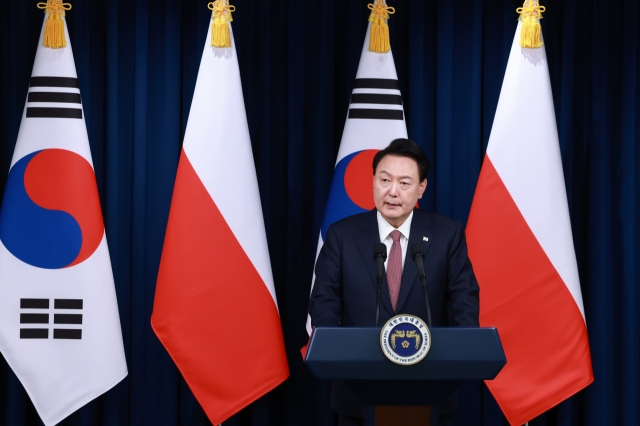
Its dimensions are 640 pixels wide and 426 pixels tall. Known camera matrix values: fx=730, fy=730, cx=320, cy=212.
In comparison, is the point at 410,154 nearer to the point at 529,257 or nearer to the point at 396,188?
the point at 396,188

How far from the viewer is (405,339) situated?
5.62 feet

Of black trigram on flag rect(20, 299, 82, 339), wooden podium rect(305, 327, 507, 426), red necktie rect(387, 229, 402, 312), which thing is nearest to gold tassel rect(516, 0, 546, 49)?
red necktie rect(387, 229, 402, 312)

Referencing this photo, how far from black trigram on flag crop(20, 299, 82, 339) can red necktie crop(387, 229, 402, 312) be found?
170 cm

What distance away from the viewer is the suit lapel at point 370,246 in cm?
225

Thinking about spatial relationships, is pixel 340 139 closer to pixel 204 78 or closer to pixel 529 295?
pixel 204 78

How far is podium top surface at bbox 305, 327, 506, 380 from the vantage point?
67.6 inches

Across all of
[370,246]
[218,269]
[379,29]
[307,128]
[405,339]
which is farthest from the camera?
[307,128]

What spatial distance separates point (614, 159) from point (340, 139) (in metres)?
1.43

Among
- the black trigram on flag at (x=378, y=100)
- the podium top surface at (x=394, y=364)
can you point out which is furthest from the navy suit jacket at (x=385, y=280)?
the black trigram on flag at (x=378, y=100)

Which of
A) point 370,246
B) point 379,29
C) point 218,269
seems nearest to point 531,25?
point 379,29

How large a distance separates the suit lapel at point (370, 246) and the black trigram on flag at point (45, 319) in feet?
5.29

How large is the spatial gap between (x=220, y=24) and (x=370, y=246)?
1506mm

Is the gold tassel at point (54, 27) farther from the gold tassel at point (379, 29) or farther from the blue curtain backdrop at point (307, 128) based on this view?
the gold tassel at point (379, 29)

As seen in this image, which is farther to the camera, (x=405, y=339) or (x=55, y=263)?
(x=55, y=263)
